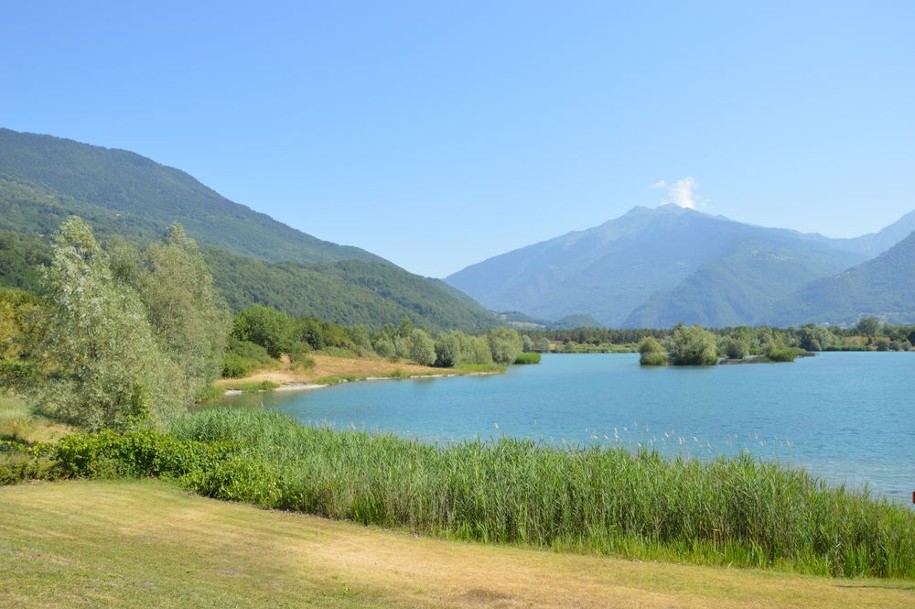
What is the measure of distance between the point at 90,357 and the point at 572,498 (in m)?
17.2

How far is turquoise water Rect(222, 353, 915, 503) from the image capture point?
26.7m

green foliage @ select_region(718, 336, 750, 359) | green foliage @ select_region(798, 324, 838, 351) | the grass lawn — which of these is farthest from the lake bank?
green foliage @ select_region(798, 324, 838, 351)

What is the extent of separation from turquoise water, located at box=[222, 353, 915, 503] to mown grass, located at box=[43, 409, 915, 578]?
4349mm

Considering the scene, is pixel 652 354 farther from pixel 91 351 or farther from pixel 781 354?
pixel 91 351

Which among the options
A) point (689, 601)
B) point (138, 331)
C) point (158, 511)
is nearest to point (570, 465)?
point (689, 601)

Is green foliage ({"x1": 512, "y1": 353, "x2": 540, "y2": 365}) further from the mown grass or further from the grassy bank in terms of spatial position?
the mown grass

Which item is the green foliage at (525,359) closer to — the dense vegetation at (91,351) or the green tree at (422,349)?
the green tree at (422,349)

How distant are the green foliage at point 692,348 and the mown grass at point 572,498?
87.1 metres

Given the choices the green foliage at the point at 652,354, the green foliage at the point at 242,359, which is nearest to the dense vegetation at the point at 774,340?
the green foliage at the point at 652,354

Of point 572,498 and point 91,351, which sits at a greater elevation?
point 91,351

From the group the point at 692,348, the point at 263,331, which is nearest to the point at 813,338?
the point at 692,348

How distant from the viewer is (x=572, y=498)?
1528 cm

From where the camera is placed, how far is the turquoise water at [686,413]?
87.7ft

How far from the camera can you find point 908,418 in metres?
36.9
